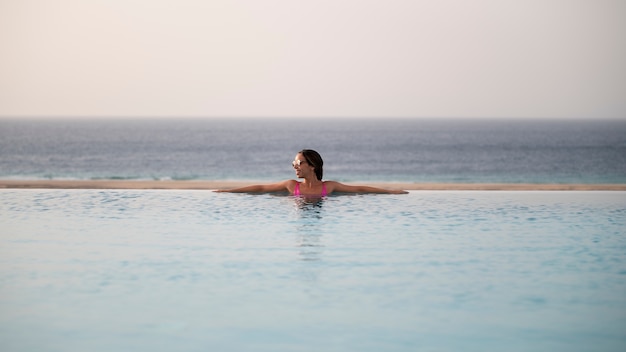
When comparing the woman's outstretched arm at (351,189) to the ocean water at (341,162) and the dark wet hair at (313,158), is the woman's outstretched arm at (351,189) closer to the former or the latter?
the dark wet hair at (313,158)

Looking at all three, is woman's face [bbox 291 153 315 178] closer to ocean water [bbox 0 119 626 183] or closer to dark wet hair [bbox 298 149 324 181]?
dark wet hair [bbox 298 149 324 181]

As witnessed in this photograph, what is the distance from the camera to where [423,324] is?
661 cm

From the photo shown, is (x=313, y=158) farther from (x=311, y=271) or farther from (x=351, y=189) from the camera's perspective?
(x=311, y=271)

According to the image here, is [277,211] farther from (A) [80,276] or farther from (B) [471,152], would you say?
(B) [471,152]

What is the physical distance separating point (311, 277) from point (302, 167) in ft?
19.3

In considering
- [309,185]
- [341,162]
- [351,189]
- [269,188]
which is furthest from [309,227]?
[341,162]

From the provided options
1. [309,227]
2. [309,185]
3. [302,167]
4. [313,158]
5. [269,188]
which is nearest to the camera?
[309,227]

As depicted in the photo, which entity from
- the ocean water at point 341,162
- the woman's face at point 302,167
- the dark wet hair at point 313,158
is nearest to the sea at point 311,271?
the woman's face at point 302,167

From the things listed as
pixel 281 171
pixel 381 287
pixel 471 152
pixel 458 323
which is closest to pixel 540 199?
pixel 381 287

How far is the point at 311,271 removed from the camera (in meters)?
8.66

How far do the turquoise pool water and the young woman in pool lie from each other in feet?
1.95

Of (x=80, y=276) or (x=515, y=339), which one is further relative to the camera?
(x=80, y=276)

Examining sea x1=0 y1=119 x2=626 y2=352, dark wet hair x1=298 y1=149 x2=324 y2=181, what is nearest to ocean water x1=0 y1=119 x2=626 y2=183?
sea x1=0 y1=119 x2=626 y2=352

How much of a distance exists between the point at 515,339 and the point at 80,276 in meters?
4.59
